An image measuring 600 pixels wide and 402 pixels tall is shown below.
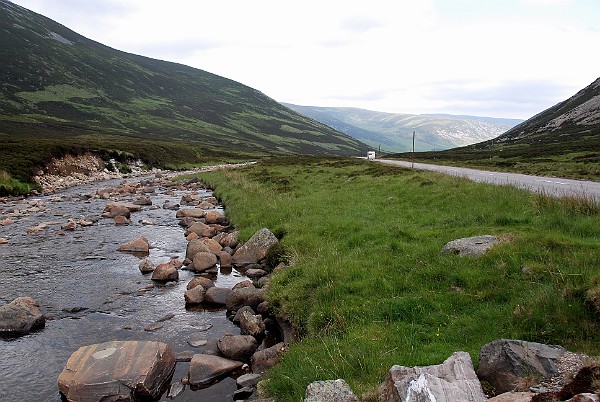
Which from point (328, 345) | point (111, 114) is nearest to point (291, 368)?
point (328, 345)

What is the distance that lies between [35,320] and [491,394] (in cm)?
1222

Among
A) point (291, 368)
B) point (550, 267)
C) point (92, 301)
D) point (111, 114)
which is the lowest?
point (92, 301)

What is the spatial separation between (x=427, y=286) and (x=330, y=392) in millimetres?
5240

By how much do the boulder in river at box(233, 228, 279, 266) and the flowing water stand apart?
0.92 metres

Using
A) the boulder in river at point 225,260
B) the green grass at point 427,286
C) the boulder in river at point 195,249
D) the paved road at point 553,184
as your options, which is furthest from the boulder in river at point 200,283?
the paved road at point 553,184

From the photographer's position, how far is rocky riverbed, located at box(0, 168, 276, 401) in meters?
10.3

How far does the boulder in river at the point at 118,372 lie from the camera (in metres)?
8.90

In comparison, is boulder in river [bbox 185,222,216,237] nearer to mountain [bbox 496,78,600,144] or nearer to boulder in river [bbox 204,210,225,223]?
boulder in river [bbox 204,210,225,223]

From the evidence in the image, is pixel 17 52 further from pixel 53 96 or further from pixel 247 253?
Answer: pixel 247 253

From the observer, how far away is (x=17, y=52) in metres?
179

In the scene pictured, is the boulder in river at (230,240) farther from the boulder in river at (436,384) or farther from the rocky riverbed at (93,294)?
the boulder in river at (436,384)

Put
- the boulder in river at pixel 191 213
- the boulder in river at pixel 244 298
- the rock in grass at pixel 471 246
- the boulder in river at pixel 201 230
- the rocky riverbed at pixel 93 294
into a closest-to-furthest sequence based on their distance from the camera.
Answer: the rocky riverbed at pixel 93 294 → the rock in grass at pixel 471 246 → the boulder in river at pixel 244 298 → the boulder in river at pixel 201 230 → the boulder in river at pixel 191 213

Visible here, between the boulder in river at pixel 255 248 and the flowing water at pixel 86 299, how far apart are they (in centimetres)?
92

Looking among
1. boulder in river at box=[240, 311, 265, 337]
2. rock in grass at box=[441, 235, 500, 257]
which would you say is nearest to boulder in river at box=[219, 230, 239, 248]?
boulder in river at box=[240, 311, 265, 337]
